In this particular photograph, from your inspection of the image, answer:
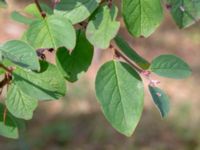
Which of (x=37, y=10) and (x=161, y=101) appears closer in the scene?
(x=161, y=101)

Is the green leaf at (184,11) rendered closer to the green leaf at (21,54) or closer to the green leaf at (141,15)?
the green leaf at (141,15)

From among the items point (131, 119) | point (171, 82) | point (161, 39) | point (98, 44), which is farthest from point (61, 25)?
point (161, 39)

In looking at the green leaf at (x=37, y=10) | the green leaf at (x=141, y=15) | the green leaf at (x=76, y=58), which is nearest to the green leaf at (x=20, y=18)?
the green leaf at (x=37, y=10)

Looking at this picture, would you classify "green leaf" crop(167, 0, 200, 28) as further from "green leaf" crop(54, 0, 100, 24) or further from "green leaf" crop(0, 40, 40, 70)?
"green leaf" crop(0, 40, 40, 70)

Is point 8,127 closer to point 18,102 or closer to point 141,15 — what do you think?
point 18,102

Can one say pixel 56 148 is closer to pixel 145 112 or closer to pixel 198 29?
pixel 145 112

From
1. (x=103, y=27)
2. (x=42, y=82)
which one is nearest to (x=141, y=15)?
(x=103, y=27)
